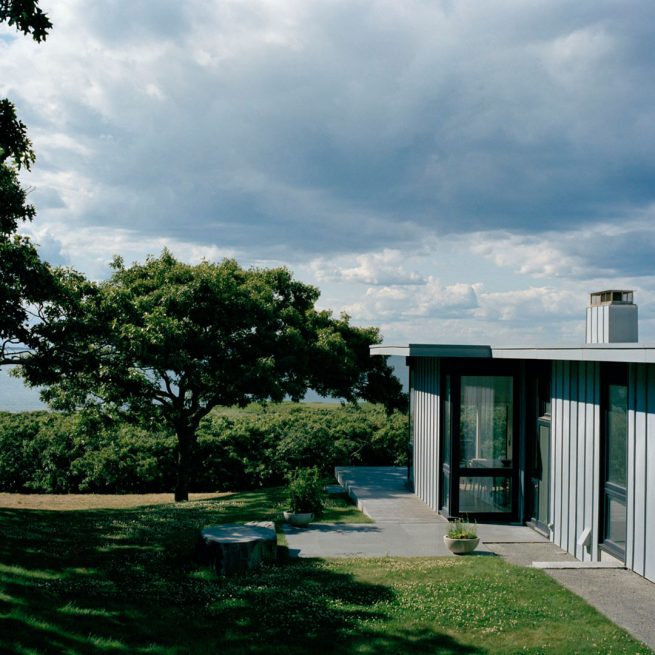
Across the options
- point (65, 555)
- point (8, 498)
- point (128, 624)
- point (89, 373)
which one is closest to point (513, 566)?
point (128, 624)

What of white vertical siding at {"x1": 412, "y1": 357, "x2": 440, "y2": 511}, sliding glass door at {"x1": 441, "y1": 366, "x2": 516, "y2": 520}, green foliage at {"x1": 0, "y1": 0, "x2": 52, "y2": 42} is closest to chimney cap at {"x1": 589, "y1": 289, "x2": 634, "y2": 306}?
sliding glass door at {"x1": 441, "y1": 366, "x2": 516, "y2": 520}

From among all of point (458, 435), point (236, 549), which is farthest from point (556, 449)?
point (236, 549)

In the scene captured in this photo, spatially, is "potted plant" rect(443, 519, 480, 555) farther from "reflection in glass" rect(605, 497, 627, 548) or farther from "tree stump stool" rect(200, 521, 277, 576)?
"tree stump stool" rect(200, 521, 277, 576)

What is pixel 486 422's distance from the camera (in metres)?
13.2

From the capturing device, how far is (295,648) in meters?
6.55

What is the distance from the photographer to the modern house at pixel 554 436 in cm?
909

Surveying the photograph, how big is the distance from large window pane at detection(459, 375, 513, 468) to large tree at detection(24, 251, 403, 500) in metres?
6.02

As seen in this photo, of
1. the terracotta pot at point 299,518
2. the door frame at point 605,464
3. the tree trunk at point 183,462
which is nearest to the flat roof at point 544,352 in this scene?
the door frame at point 605,464

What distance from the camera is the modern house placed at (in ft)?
29.8

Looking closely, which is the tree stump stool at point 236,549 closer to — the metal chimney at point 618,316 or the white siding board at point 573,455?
the white siding board at point 573,455

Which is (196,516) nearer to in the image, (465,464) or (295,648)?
(465,464)

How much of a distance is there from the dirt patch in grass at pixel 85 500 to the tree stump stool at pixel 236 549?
9134 millimetres

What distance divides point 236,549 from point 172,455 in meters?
13.5

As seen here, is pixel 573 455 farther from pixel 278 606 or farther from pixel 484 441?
pixel 278 606
